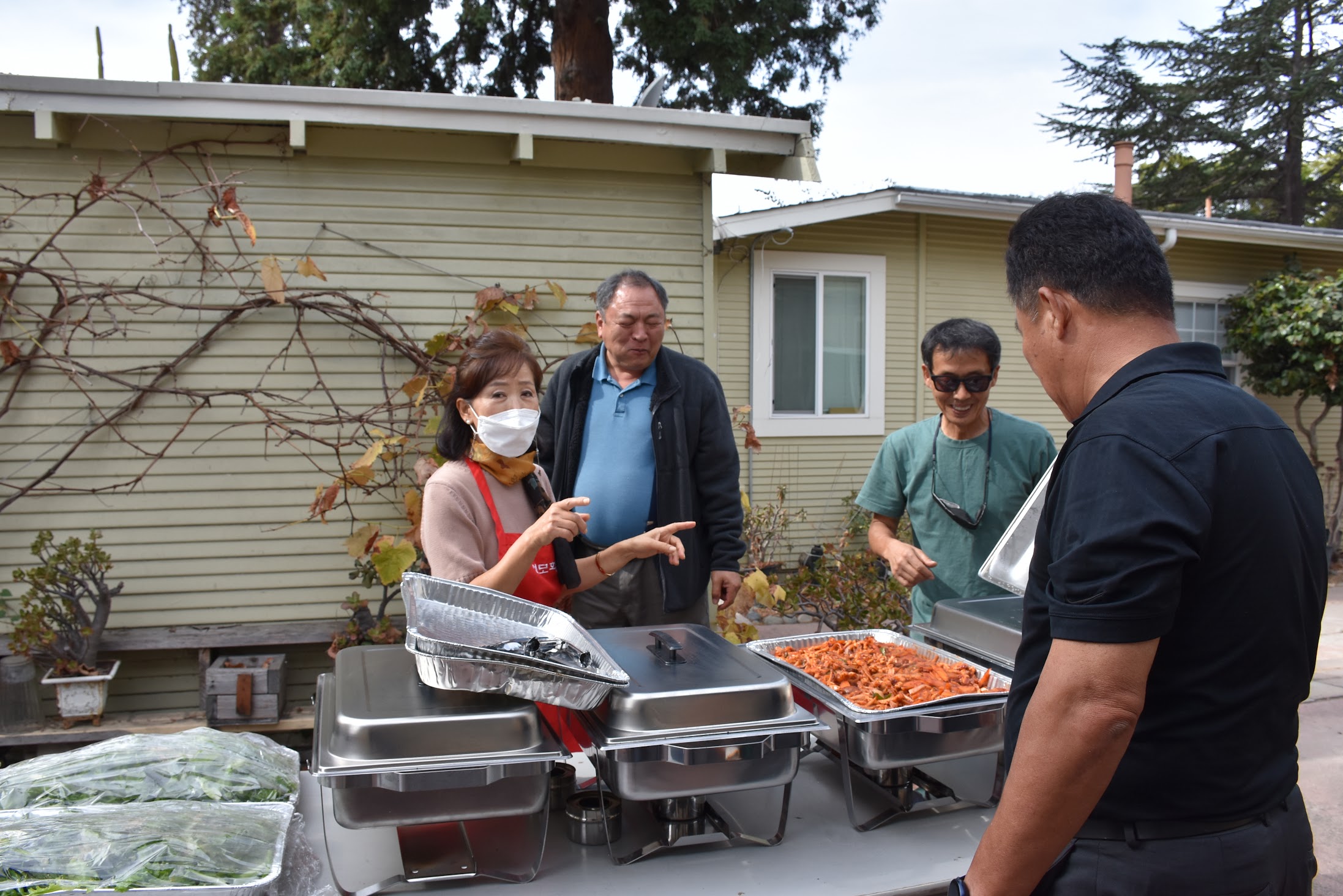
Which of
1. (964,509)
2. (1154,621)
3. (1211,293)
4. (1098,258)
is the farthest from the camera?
(1211,293)

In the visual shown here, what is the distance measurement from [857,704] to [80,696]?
485 centimetres

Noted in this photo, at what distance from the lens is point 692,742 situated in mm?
1918

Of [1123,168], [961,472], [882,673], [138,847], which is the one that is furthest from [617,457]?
[1123,168]

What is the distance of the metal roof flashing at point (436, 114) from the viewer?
4.98 meters

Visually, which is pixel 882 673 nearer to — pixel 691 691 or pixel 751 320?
pixel 691 691

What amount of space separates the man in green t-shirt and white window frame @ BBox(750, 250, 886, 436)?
628cm

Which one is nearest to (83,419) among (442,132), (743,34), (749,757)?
(442,132)

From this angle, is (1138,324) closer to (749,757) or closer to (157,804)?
(749,757)

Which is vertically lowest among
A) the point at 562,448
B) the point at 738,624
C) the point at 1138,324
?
the point at 738,624

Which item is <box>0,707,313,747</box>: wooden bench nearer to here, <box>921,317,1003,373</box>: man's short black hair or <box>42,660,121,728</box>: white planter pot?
<box>42,660,121,728</box>: white planter pot

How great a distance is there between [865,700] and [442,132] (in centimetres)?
454

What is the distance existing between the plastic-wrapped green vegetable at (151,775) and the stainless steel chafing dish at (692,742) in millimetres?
823

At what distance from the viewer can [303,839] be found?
2076mm

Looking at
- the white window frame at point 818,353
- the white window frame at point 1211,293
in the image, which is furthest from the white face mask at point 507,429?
the white window frame at point 1211,293
